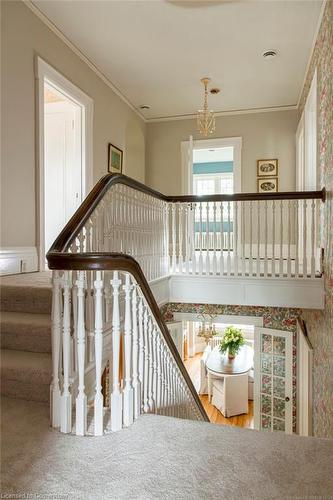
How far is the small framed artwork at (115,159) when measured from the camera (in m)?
5.18

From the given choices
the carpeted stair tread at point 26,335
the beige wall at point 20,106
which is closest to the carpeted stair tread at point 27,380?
the carpeted stair tread at point 26,335

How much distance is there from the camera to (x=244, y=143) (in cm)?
616

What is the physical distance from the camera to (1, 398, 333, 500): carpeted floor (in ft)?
4.00

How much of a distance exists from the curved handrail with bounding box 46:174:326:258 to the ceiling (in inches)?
72.4

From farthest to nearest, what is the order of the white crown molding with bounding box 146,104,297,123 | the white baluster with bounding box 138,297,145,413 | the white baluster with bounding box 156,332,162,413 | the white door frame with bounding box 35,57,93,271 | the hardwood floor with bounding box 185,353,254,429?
the hardwood floor with bounding box 185,353,254,429 < the white crown molding with bounding box 146,104,297,123 < the white door frame with bounding box 35,57,93,271 < the white baluster with bounding box 156,332,162,413 < the white baluster with bounding box 138,297,145,413

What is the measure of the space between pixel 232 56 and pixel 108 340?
153 inches

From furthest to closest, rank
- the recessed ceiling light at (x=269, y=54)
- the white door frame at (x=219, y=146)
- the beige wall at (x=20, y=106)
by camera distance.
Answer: the white door frame at (x=219, y=146) → the recessed ceiling light at (x=269, y=54) → the beige wall at (x=20, y=106)

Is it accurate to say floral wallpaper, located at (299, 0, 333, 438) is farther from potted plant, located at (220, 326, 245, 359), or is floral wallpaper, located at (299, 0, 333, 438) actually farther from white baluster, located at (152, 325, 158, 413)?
potted plant, located at (220, 326, 245, 359)

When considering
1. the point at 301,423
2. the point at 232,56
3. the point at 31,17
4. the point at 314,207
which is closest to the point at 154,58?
the point at 232,56

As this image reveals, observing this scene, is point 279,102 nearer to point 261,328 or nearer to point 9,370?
point 261,328

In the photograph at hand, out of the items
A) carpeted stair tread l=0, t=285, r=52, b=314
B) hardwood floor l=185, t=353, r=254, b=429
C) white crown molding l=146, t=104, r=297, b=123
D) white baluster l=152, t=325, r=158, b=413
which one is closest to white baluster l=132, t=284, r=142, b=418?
white baluster l=152, t=325, r=158, b=413

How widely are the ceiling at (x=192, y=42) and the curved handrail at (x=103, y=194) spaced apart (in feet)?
6.04

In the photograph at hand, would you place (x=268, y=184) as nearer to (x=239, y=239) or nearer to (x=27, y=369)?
(x=239, y=239)

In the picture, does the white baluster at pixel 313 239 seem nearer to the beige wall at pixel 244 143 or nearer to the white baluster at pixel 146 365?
the white baluster at pixel 146 365
